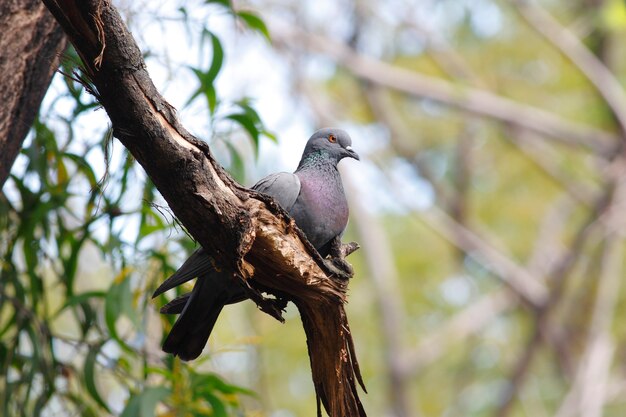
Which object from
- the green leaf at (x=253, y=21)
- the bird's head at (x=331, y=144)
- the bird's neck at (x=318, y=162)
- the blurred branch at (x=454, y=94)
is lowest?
the bird's neck at (x=318, y=162)

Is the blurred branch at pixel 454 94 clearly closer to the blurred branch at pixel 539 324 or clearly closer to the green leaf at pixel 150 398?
the blurred branch at pixel 539 324

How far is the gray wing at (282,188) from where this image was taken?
329 cm

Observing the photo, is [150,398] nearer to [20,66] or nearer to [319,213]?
[319,213]

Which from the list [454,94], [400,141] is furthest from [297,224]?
[400,141]

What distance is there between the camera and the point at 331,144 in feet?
12.8

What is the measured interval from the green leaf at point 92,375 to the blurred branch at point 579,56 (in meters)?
6.76

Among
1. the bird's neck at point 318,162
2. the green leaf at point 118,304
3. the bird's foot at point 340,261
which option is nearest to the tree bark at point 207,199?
the bird's foot at point 340,261

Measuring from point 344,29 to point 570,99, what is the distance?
131 inches

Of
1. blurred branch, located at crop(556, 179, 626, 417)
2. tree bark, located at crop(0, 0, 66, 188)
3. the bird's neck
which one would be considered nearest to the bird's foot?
the bird's neck

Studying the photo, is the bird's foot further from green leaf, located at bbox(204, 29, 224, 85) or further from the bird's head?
green leaf, located at bbox(204, 29, 224, 85)

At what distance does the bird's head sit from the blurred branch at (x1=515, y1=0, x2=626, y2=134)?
5961 millimetres

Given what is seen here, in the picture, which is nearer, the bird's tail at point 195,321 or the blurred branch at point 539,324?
the bird's tail at point 195,321

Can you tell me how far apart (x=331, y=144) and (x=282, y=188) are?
2.18 ft

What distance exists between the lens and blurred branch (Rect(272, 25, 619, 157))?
9172mm
